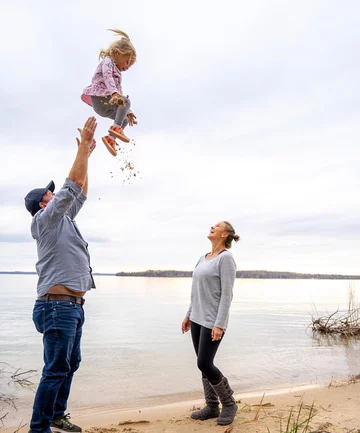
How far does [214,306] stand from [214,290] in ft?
0.55

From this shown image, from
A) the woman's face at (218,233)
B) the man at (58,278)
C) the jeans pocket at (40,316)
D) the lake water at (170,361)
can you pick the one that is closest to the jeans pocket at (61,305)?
the man at (58,278)

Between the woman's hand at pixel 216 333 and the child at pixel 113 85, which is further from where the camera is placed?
the woman's hand at pixel 216 333

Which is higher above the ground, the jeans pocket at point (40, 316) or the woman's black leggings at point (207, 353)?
the jeans pocket at point (40, 316)

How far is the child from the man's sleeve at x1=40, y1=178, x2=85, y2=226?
405 mm

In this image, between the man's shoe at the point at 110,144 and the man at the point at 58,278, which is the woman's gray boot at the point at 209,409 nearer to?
the man at the point at 58,278

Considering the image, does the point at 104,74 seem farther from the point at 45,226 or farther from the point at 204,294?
the point at 204,294

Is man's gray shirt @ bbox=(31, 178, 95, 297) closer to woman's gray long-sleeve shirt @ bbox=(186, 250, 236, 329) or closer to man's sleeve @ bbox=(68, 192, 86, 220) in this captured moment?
man's sleeve @ bbox=(68, 192, 86, 220)

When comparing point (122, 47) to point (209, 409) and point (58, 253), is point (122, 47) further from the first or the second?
point (209, 409)

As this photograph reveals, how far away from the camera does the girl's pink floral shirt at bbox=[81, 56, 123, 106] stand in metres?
3.43

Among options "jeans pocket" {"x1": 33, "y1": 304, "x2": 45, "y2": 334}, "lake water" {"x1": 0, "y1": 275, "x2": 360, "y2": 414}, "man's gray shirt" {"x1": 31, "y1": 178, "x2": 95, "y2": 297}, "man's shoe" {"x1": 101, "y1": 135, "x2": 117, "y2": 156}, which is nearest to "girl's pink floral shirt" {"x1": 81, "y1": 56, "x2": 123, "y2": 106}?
"man's shoe" {"x1": 101, "y1": 135, "x2": 117, "y2": 156}

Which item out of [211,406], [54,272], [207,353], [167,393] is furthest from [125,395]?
[54,272]

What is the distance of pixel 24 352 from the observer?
51.5 feet

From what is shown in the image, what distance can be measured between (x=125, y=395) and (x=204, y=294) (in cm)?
530

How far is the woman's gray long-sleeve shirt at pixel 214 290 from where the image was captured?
4.61 meters
